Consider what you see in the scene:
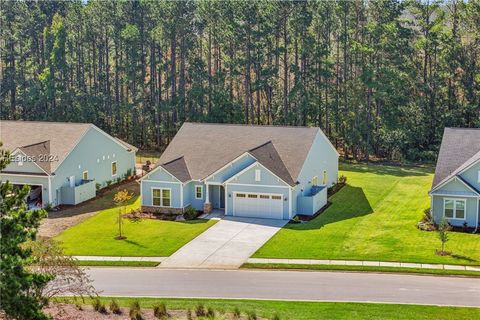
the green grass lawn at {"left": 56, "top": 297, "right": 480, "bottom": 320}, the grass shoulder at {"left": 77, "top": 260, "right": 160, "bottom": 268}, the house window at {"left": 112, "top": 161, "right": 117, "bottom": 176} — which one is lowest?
the green grass lawn at {"left": 56, "top": 297, "right": 480, "bottom": 320}

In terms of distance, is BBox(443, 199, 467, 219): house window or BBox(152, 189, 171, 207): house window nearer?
BBox(443, 199, 467, 219): house window

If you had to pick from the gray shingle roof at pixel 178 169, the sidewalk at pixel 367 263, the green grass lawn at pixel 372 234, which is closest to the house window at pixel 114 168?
the gray shingle roof at pixel 178 169

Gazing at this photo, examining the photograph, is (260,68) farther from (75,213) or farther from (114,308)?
(114,308)

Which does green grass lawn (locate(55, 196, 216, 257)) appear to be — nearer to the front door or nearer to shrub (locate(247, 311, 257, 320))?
the front door

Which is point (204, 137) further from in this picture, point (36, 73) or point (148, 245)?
point (36, 73)

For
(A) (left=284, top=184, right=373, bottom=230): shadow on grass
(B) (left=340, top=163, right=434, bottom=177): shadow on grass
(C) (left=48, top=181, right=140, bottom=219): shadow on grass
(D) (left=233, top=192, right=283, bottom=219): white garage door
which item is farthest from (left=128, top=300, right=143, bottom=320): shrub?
(B) (left=340, top=163, right=434, bottom=177): shadow on grass

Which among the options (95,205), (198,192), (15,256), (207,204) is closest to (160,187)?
(198,192)

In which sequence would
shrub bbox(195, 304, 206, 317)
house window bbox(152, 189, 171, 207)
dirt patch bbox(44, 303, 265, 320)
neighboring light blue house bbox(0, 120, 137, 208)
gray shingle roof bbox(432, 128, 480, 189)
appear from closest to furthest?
dirt patch bbox(44, 303, 265, 320) → shrub bbox(195, 304, 206, 317) → gray shingle roof bbox(432, 128, 480, 189) → house window bbox(152, 189, 171, 207) → neighboring light blue house bbox(0, 120, 137, 208)
